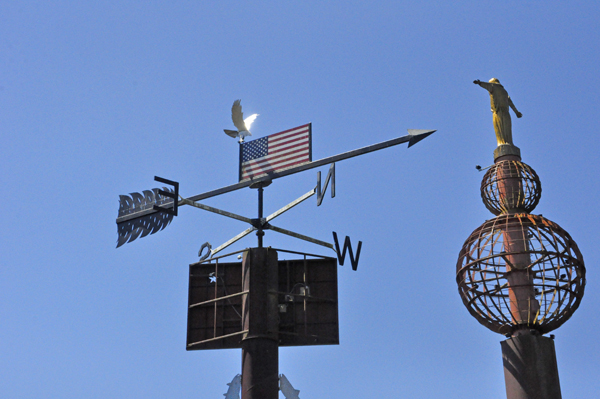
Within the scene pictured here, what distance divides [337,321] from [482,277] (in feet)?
21.0

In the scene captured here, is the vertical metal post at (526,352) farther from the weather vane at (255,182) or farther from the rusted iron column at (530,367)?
the weather vane at (255,182)

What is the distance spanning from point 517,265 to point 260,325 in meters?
9.84

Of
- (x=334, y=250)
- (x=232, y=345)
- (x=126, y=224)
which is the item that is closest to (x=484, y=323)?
(x=334, y=250)

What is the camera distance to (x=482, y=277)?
67.9ft

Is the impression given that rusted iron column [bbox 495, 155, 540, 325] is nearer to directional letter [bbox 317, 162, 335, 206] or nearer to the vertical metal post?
the vertical metal post

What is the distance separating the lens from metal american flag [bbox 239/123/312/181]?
16.4 meters

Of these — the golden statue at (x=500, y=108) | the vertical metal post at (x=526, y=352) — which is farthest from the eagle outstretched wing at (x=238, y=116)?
the golden statue at (x=500, y=108)

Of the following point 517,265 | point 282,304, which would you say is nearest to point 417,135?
point 282,304

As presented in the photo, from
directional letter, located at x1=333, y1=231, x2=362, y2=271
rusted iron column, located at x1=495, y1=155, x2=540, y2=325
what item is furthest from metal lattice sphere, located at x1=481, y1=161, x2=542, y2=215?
directional letter, located at x1=333, y1=231, x2=362, y2=271

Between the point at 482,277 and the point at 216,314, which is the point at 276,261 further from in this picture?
the point at 482,277

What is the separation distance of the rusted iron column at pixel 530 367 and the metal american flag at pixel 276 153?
7.43 metres

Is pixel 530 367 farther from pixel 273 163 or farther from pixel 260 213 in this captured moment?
pixel 273 163

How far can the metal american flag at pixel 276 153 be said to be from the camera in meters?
16.4

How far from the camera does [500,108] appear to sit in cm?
2570
